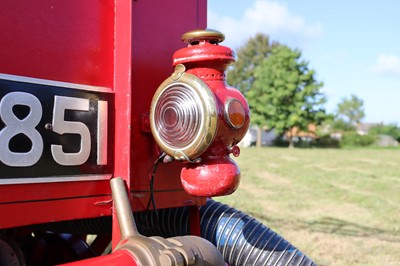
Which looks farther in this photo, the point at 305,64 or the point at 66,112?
the point at 305,64

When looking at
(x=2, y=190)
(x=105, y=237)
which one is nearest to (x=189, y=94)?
(x=2, y=190)

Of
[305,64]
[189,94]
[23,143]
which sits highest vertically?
[305,64]

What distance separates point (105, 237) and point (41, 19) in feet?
5.17

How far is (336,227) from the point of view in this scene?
22.4ft

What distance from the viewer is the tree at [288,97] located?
4638 cm

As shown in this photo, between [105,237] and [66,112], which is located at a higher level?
[66,112]

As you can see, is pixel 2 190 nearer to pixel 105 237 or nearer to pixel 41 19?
pixel 41 19

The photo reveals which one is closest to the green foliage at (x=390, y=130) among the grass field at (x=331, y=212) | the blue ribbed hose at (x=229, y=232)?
the grass field at (x=331, y=212)

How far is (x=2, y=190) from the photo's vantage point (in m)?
1.33

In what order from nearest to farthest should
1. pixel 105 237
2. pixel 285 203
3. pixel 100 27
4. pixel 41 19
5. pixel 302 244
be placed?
pixel 41 19 < pixel 100 27 < pixel 105 237 < pixel 302 244 < pixel 285 203

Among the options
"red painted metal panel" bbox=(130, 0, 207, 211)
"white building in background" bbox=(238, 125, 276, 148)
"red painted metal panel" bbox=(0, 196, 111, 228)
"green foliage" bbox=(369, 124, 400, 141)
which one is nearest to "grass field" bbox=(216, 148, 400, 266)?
"red painted metal panel" bbox=(130, 0, 207, 211)

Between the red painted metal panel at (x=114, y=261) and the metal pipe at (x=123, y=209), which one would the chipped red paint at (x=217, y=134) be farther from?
the red painted metal panel at (x=114, y=261)

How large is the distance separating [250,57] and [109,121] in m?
57.8

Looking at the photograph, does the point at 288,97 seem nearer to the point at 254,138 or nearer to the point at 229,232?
the point at 254,138
